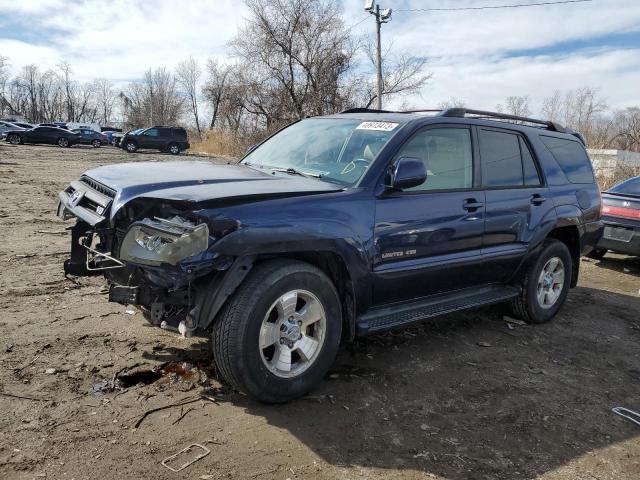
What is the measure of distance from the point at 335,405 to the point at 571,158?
153 inches

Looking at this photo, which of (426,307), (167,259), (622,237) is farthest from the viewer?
(622,237)

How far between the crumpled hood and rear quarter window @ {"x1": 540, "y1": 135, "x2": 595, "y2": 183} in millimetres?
2903

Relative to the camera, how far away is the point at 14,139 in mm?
36250

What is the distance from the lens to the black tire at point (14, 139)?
1420 inches

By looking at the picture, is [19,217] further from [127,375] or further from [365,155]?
[365,155]

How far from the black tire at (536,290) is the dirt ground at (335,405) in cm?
13

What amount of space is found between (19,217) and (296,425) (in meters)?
7.63

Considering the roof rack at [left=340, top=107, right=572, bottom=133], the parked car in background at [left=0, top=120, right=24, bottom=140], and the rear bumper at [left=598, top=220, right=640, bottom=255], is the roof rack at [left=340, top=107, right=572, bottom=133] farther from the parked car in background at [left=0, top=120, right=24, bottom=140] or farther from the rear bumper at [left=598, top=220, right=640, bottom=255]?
the parked car in background at [left=0, top=120, right=24, bottom=140]

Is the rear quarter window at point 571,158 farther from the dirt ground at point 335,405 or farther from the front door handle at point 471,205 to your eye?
the dirt ground at point 335,405

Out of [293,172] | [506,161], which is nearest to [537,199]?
[506,161]

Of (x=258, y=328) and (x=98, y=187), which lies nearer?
(x=258, y=328)

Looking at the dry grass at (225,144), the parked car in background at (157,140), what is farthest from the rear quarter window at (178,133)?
the dry grass at (225,144)

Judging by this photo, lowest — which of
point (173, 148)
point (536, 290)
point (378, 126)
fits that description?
point (536, 290)

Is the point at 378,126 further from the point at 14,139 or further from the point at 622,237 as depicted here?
the point at 14,139
